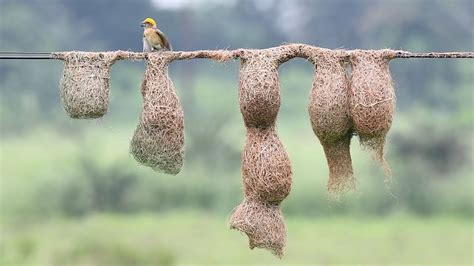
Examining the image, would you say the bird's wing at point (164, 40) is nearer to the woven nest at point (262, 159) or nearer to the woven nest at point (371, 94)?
the woven nest at point (262, 159)

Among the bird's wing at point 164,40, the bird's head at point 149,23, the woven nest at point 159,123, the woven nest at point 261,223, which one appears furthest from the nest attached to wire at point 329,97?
the bird's head at point 149,23

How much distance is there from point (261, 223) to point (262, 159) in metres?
0.45

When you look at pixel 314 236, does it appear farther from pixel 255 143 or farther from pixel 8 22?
pixel 255 143

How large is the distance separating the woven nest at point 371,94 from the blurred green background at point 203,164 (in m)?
10.5

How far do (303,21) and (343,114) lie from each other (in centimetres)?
2393

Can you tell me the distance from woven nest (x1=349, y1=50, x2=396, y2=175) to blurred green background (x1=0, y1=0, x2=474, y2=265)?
1051 centimetres

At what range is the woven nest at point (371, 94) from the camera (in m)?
8.13

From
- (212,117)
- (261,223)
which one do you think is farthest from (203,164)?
(261,223)

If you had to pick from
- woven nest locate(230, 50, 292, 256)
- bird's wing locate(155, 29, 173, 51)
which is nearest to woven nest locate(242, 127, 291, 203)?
woven nest locate(230, 50, 292, 256)

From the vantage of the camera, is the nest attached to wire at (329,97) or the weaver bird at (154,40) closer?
the nest attached to wire at (329,97)

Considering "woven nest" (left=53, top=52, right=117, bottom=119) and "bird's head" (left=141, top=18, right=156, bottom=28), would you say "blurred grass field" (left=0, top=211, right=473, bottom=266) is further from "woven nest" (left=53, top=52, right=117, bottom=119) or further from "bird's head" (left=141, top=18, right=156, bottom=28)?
"woven nest" (left=53, top=52, right=117, bottom=119)

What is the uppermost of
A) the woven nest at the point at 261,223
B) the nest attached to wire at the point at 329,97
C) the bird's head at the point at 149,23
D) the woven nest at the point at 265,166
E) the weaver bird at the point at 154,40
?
the bird's head at the point at 149,23

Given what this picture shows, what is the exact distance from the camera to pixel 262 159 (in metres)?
8.31

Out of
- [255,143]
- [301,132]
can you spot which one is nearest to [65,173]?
[301,132]
